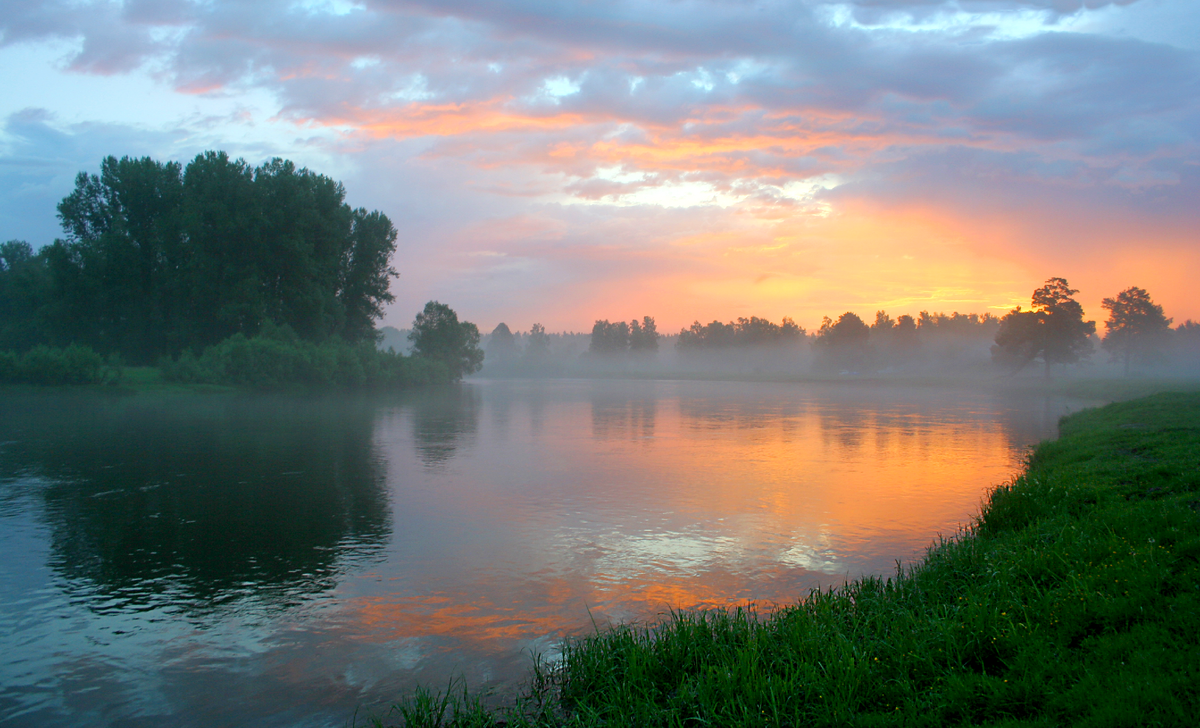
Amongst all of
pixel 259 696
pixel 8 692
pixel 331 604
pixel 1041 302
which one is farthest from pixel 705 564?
pixel 1041 302

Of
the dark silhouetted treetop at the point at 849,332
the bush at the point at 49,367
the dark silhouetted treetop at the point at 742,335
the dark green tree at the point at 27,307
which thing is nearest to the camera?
the bush at the point at 49,367

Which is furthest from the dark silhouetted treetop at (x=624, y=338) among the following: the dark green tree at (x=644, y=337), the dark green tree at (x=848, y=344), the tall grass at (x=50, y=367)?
the tall grass at (x=50, y=367)

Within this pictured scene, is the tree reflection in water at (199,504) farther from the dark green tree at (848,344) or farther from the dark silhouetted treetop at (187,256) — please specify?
the dark green tree at (848,344)

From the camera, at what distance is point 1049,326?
69.9 m

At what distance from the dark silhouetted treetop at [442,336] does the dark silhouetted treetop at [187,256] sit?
33.9m

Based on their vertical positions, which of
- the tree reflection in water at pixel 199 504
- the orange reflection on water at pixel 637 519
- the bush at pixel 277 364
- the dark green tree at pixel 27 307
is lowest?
the orange reflection on water at pixel 637 519

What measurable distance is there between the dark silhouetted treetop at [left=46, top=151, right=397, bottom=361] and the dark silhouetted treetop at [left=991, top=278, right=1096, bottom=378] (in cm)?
6988

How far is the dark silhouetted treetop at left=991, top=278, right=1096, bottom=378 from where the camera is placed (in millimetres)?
69500

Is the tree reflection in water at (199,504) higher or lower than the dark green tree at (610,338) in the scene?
lower

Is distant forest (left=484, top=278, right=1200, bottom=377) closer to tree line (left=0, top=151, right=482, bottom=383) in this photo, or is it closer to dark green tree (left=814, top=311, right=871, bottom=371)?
dark green tree (left=814, top=311, right=871, bottom=371)

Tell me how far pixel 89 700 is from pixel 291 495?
939 cm

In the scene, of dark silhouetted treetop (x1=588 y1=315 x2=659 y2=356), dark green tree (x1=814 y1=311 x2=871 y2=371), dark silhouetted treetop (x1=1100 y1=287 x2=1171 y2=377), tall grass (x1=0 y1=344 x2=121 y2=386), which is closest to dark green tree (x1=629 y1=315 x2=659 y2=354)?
dark silhouetted treetop (x1=588 y1=315 x2=659 y2=356)

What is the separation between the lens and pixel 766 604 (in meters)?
9.03

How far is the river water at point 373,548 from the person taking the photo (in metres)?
7.08
